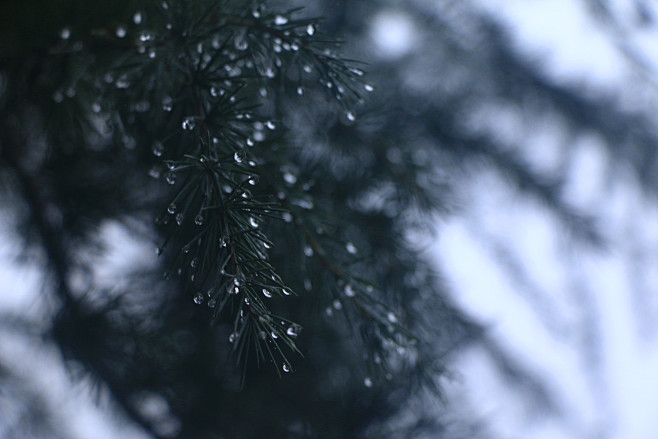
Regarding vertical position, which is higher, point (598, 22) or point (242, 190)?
point (598, 22)

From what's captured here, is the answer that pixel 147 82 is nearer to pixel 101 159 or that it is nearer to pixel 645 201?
pixel 101 159

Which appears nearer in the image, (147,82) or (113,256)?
(147,82)

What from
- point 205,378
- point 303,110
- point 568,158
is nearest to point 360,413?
point 205,378

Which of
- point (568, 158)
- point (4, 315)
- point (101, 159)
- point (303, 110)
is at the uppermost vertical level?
point (568, 158)

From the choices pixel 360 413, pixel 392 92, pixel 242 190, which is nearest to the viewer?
pixel 242 190

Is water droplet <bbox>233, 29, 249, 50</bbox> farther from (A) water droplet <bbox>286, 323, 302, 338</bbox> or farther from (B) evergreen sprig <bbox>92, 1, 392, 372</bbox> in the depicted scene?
(A) water droplet <bbox>286, 323, 302, 338</bbox>

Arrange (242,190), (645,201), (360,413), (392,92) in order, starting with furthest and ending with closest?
(645,201) → (392,92) → (360,413) → (242,190)

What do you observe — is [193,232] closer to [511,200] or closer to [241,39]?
[241,39]

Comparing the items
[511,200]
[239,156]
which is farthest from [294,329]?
[511,200]
